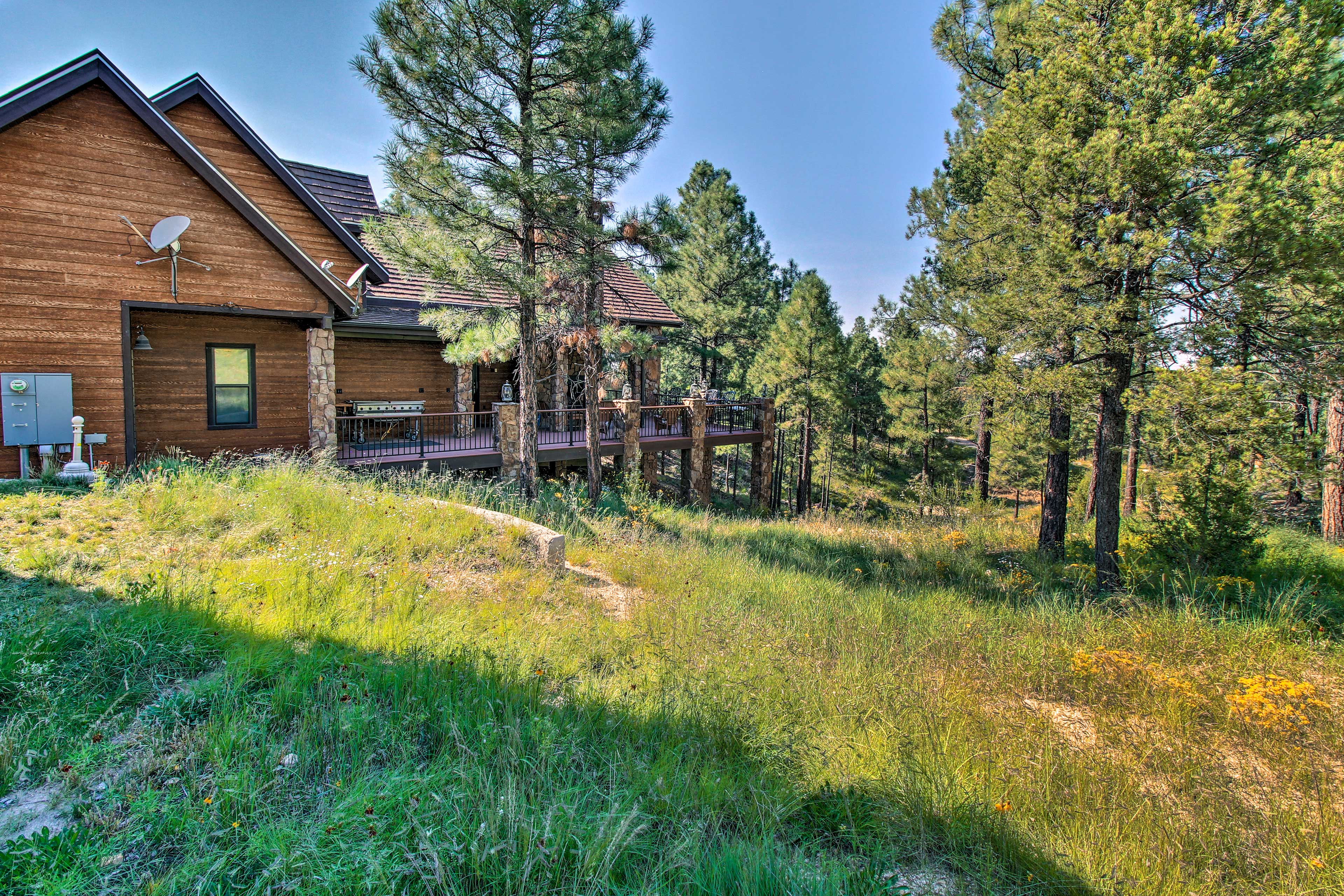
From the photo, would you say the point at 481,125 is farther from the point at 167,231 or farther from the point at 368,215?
the point at 368,215

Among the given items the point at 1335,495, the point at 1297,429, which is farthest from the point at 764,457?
the point at 1297,429

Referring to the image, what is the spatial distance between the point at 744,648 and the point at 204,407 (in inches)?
419

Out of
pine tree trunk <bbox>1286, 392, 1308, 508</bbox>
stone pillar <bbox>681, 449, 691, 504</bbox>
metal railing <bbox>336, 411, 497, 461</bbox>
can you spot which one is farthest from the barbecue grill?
pine tree trunk <bbox>1286, 392, 1308, 508</bbox>

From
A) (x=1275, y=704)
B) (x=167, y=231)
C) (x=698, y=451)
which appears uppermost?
(x=167, y=231)

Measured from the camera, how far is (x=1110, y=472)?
870 centimetres

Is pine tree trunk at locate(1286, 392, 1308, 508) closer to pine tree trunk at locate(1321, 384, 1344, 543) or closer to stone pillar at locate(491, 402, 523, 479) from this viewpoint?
pine tree trunk at locate(1321, 384, 1344, 543)

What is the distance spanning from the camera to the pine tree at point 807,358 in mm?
20922

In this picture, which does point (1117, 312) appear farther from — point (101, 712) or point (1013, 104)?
point (101, 712)

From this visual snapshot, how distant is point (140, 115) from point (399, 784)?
10.8m

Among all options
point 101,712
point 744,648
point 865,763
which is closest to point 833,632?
point 744,648

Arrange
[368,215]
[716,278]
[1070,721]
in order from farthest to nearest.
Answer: [716,278] → [368,215] → [1070,721]

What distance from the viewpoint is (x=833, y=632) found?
17.3ft

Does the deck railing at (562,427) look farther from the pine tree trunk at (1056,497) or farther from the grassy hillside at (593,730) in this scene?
the pine tree trunk at (1056,497)

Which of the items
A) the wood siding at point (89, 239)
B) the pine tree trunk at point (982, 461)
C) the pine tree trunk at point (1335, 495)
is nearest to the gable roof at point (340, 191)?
the wood siding at point (89, 239)
